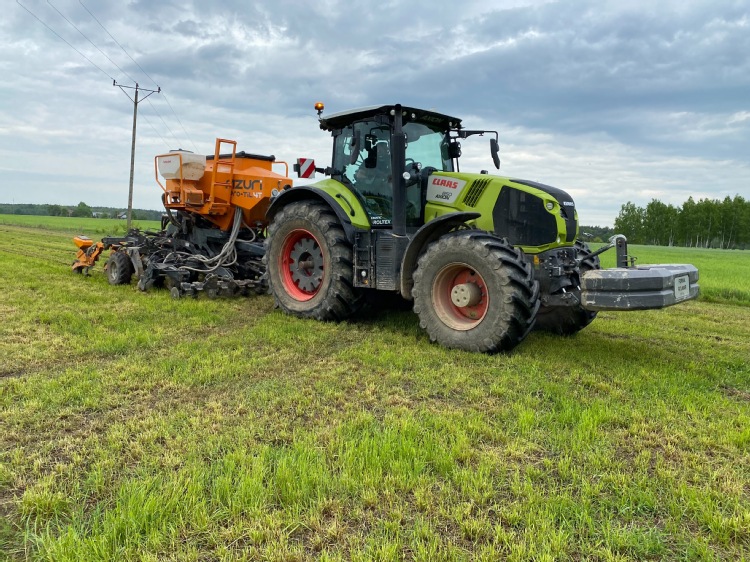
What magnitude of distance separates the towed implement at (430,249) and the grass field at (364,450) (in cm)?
57

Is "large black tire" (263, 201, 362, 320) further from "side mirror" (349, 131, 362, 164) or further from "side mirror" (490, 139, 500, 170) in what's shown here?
"side mirror" (490, 139, 500, 170)

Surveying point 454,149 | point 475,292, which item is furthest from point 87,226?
point 475,292

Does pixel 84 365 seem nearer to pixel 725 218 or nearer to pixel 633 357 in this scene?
pixel 633 357

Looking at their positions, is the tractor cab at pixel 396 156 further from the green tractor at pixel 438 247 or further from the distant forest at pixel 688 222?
the distant forest at pixel 688 222

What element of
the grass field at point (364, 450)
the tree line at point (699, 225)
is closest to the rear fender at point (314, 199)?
the grass field at point (364, 450)

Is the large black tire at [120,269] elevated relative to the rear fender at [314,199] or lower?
lower

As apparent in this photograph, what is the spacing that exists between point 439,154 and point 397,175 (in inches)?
36.7

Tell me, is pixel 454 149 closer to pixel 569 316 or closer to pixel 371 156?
pixel 371 156

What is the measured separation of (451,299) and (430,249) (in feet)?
1.94

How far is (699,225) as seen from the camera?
7456cm

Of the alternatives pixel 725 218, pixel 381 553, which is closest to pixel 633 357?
pixel 381 553

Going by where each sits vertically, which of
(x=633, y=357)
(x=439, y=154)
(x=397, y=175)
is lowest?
(x=633, y=357)

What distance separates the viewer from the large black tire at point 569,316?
580cm

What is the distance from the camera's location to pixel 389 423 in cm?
329
